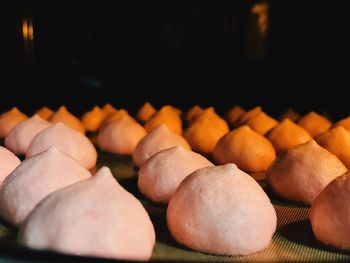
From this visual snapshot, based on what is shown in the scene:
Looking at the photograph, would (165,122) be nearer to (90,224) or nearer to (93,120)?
(93,120)

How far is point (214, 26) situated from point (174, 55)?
304 millimetres

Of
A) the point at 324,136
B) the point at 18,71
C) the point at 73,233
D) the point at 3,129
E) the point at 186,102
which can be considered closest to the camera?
the point at 73,233

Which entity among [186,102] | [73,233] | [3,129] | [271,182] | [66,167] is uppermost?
[73,233]

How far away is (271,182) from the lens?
4.90 ft

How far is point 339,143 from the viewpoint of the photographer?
1.71 m

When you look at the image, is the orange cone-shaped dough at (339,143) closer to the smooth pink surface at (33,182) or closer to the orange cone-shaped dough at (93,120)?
the smooth pink surface at (33,182)

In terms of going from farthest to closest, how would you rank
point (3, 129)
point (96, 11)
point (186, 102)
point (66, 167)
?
1. point (186, 102)
2. point (96, 11)
3. point (3, 129)
4. point (66, 167)

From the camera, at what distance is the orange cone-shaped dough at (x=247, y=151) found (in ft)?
5.79

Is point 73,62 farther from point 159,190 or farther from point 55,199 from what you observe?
point 55,199

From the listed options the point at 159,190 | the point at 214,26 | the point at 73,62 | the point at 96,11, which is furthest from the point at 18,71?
the point at 159,190

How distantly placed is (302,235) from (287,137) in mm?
798

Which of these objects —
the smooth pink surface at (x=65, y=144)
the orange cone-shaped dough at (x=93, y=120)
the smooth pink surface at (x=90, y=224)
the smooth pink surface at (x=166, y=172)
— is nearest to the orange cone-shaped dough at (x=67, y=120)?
the orange cone-shaped dough at (x=93, y=120)

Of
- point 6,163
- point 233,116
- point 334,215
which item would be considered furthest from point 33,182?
point 233,116

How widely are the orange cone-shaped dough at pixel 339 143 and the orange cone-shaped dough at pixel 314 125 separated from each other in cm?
36
